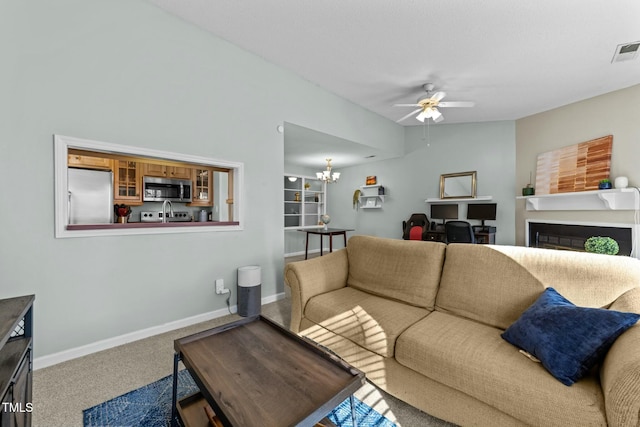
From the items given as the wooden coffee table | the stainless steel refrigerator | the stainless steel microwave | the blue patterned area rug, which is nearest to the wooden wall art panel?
the blue patterned area rug

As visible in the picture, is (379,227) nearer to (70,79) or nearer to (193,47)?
(193,47)

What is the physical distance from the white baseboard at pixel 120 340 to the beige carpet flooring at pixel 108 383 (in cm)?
5

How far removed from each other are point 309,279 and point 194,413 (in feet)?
3.71

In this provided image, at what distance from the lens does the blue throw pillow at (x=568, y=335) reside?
1107mm

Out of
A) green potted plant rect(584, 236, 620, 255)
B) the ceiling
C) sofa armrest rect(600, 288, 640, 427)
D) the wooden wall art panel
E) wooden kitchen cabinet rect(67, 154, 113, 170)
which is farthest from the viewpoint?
wooden kitchen cabinet rect(67, 154, 113, 170)

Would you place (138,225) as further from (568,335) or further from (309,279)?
(568,335)

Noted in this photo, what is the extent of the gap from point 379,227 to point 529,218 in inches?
112

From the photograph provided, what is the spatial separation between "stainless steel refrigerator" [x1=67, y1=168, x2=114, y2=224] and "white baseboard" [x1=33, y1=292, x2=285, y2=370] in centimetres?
245

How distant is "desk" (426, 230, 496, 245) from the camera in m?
4.52

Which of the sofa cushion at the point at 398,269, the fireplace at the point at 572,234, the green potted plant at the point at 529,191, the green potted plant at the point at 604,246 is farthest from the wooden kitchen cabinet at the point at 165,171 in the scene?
the fireplace at the point at 572,234

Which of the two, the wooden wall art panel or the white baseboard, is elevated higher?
the wooden wall art panel

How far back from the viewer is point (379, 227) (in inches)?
250

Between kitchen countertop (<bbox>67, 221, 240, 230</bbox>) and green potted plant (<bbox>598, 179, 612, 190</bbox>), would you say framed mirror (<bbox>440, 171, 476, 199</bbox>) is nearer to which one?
green potted plant (<bbox>598, 179, 612, 190</bbox>)

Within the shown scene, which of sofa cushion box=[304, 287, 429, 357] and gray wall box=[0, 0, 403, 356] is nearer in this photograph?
sofa cushion box=[304, 287, 429, 357]
